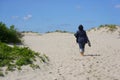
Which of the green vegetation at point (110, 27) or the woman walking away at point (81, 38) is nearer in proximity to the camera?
the woman walking away at point (81, 38)

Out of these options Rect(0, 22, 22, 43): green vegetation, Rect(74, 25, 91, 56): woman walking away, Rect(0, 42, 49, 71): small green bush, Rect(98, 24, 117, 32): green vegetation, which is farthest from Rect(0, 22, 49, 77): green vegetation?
Rect(98, 24, 117, 32): green vegetation

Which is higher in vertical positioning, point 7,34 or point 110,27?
point 110,27

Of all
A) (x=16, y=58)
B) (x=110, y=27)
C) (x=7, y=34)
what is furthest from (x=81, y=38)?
(x=110, y=27)

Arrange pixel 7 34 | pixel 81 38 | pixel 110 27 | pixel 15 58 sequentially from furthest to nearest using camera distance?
1. pixel 110 27
2. pixel 7 34
3. pixel 81 38
4. pixel 15 58

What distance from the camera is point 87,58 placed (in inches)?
585

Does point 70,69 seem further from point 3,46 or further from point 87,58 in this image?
point 3,46

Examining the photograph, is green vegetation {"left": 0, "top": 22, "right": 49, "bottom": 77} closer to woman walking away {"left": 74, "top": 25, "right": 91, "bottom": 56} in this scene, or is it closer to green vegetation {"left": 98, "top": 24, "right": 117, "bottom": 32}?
woman walking away {"left": 74, "top": 25, "right": 91, "bottom": 56}

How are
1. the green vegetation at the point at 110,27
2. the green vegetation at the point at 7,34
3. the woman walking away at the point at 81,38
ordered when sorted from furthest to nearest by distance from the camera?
the green vegetation at the point at 110,27, the green vegetation at the point at 7,34, the woman walking away at the point at 81,38

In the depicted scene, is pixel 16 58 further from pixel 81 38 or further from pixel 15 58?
pixel 81 38

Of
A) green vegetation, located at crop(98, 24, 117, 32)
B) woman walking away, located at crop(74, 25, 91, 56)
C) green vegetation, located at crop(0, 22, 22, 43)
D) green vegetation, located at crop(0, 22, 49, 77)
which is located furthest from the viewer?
green vegetation, located at crop(98, 24, 117, 32)

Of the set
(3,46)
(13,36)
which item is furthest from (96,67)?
(13,36)

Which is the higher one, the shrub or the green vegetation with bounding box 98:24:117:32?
the green vegetation with bounding box 98:24:117:32

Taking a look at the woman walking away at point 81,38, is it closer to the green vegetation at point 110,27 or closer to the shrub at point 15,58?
the shrub at point 15,58

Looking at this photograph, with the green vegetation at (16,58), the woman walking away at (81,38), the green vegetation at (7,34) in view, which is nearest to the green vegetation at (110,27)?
the green vegetation at (7,34)
